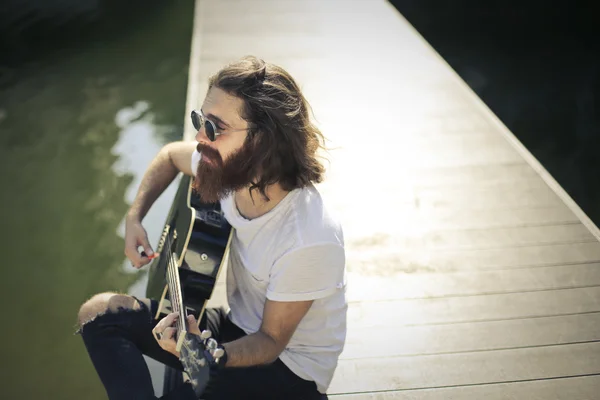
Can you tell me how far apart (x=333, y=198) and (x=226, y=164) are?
1308 mm

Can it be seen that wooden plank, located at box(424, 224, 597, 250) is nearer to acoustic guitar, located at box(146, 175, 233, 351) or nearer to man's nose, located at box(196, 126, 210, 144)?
acoustic guitar, located at box(146, 175, 233, 351)

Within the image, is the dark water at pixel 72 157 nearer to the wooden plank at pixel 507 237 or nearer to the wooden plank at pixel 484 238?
the wooden plank at pixel 484 238

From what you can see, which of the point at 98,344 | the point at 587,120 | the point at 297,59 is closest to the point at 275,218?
the point at 98,344

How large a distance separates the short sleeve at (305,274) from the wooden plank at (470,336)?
2.28 feet

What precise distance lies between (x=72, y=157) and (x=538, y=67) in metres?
3.56

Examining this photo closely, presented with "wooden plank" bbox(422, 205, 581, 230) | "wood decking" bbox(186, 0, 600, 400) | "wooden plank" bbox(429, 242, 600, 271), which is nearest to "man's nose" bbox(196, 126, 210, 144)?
"wood decking" bbox(186, 0, 600, 400)

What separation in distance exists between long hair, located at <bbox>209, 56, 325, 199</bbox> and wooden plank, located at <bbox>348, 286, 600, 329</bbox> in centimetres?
86

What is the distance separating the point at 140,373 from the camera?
1710mm

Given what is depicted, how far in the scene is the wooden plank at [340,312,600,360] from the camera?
7.29 ft

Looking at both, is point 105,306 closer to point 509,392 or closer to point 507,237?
point 509,392

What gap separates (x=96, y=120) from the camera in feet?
13.9

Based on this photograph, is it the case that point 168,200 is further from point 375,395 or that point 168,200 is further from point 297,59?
point 375,395

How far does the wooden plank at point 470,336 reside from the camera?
2223 millimetres

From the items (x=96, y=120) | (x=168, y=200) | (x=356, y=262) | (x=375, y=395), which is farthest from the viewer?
(x=96, y=120)
